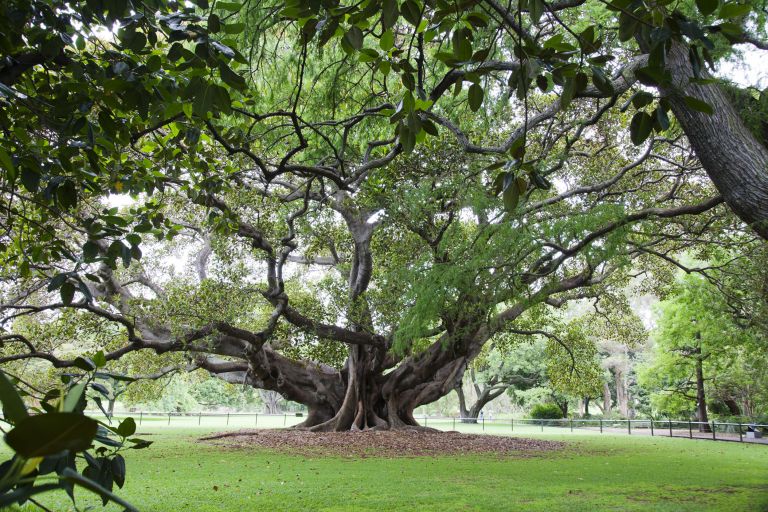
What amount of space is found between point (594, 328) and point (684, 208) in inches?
507

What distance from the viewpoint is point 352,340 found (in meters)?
13.6

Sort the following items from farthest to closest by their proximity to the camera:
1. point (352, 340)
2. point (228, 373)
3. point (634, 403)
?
point (634, 403), point (228, 373), point (352, 340)

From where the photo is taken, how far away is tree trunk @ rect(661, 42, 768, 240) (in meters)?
4.57

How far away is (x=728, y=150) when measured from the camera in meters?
4.66

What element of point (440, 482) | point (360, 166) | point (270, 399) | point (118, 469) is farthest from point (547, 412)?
point (118, 469)

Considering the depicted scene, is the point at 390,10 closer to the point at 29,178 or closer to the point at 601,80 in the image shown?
the point at 601,80

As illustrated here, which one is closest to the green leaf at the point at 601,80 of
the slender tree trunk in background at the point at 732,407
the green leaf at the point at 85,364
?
the green leaf at the point at 85,364

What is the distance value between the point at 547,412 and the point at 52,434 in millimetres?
33131

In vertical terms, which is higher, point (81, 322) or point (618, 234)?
point (618, 234)

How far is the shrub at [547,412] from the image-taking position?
3103 centimetres

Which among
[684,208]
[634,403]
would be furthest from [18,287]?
[634,403]

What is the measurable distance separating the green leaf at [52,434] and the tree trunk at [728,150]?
16.3 ft

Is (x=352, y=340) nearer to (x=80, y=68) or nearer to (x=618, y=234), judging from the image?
(x=618, y=234)

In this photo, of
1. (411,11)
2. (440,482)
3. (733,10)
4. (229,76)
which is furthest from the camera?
(440,482)
